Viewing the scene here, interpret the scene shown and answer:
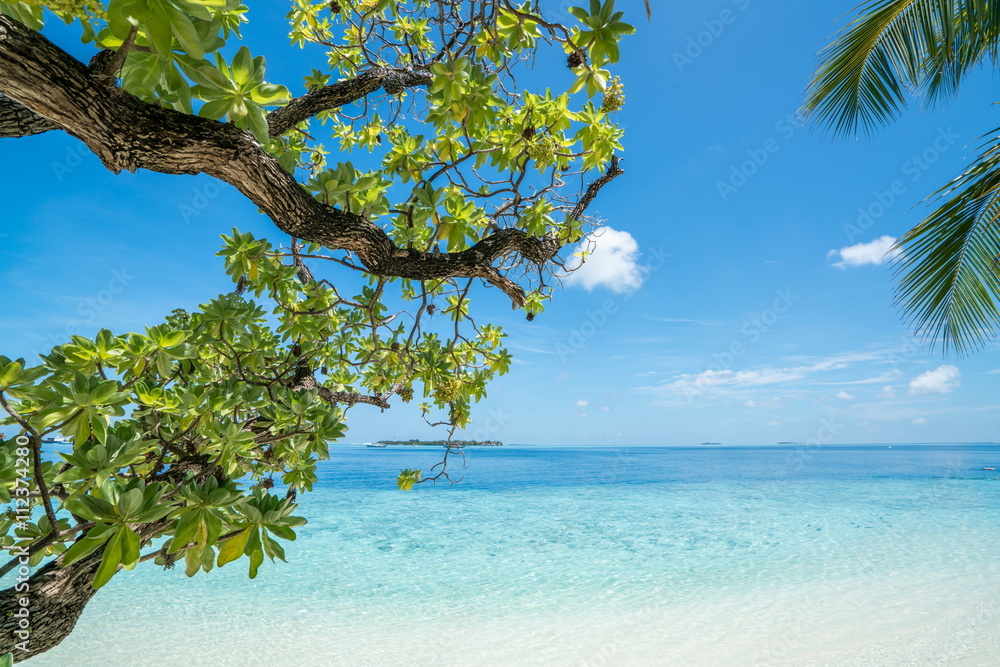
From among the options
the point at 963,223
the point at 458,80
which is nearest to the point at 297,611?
the point at 458,80

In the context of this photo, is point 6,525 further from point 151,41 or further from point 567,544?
point 567,544

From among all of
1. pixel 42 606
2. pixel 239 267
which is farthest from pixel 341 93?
pixel 42 606

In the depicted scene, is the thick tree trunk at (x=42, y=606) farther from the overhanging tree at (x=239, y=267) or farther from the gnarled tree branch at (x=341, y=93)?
the gnarled tree branch at (x=341, y=93)

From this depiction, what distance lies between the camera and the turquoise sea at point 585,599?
14.2ft

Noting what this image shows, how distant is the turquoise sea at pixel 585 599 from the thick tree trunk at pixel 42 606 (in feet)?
12.7

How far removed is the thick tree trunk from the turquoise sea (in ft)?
12.7

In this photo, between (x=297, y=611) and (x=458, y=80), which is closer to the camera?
(x=458, y=80)

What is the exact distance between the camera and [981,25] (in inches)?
120

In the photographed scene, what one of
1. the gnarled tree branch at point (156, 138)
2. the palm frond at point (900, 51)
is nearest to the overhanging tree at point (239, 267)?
the gnarled tree branch at point (156, 138)

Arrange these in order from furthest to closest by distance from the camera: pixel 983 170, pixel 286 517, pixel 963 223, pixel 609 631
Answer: pixel 609 631, pixel 963 223, pixel 983 170, pixel 286 517

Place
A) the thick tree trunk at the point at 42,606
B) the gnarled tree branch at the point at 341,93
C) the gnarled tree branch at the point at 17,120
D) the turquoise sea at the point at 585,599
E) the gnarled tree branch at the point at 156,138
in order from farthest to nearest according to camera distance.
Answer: the turquoise sea at the point at 585,599 < the gnarled tree branch at the point at 341,93 < the gnarled tree branch at the point at 17,120 < the thick tree trunk at the point at 42,606 < the gnarled tree branch at the point at 156,138

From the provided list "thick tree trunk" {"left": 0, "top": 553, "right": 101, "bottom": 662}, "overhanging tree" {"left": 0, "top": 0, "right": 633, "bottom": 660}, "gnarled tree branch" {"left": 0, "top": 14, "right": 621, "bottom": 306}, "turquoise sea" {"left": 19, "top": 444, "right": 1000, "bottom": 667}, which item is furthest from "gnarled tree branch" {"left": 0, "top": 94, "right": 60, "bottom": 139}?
"turquoise sea" {"left": 19, "top": 444, "right": 1000, "bottom": 667}

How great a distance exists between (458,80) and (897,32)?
13.1 ft

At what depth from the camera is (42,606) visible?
1.05m
